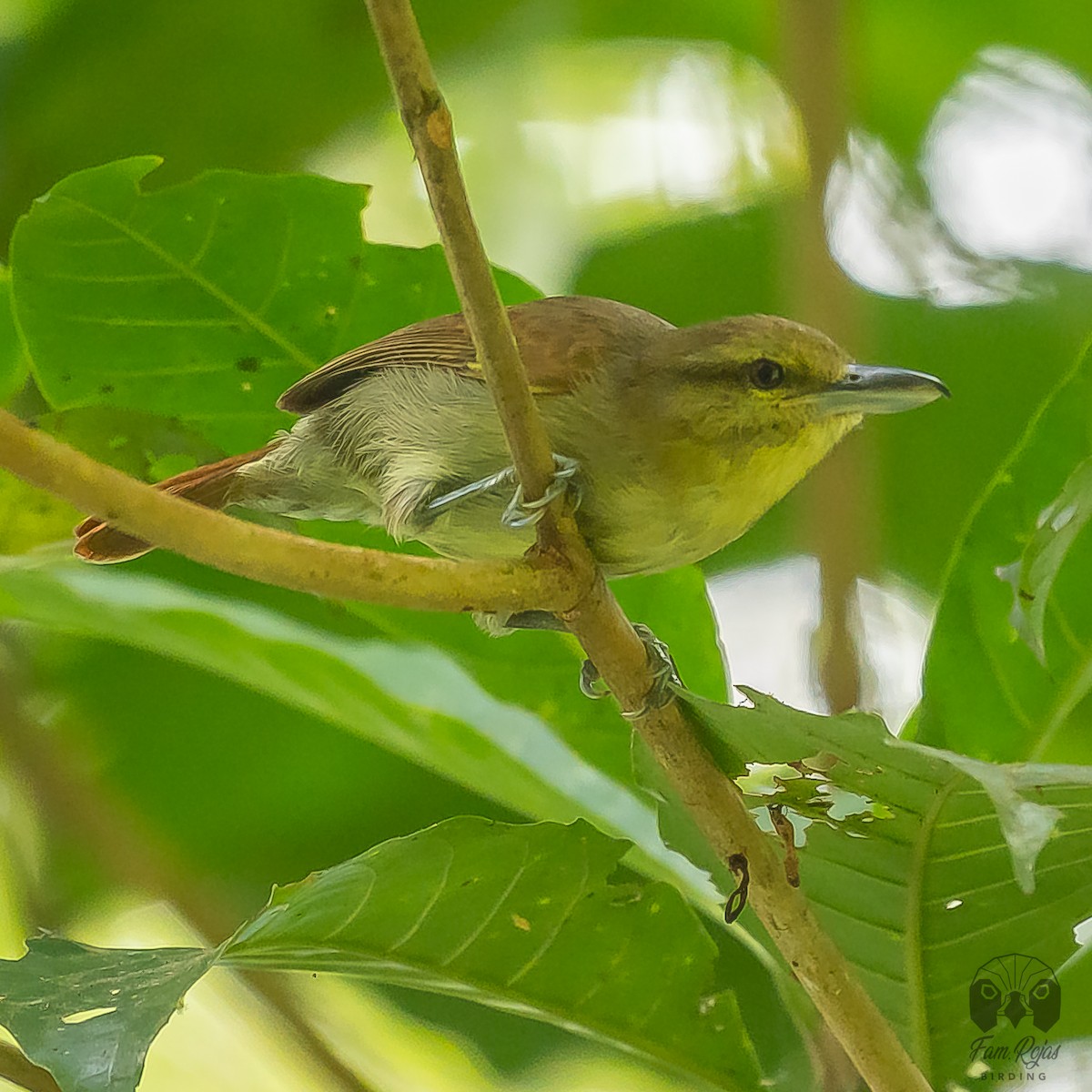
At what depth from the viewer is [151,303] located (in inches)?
68.9

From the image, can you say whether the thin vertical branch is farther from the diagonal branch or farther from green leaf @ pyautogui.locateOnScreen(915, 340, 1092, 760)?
the diagonal branch

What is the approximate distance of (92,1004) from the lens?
3.66 feet

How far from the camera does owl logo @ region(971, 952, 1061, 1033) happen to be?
1407 millimetres

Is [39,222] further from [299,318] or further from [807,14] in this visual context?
[807,14]

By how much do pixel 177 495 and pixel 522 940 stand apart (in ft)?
2.01

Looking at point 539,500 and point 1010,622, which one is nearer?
point 539,500

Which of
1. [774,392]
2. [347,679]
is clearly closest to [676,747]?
[347,679]

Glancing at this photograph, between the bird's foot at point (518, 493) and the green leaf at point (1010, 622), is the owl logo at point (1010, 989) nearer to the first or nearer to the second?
the green leaf at point (1010, 622)

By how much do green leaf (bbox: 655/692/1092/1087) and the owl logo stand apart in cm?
1

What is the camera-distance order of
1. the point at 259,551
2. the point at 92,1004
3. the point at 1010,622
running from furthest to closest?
1. the point at 1010,622
2. the point at 92,1004
3. the point at 259,551

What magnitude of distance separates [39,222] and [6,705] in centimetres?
76

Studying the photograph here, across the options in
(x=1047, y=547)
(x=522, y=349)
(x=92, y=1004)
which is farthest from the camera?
(x=522, y=349)

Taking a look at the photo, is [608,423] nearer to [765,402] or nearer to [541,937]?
[765,402]

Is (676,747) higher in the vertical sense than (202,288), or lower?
lower
